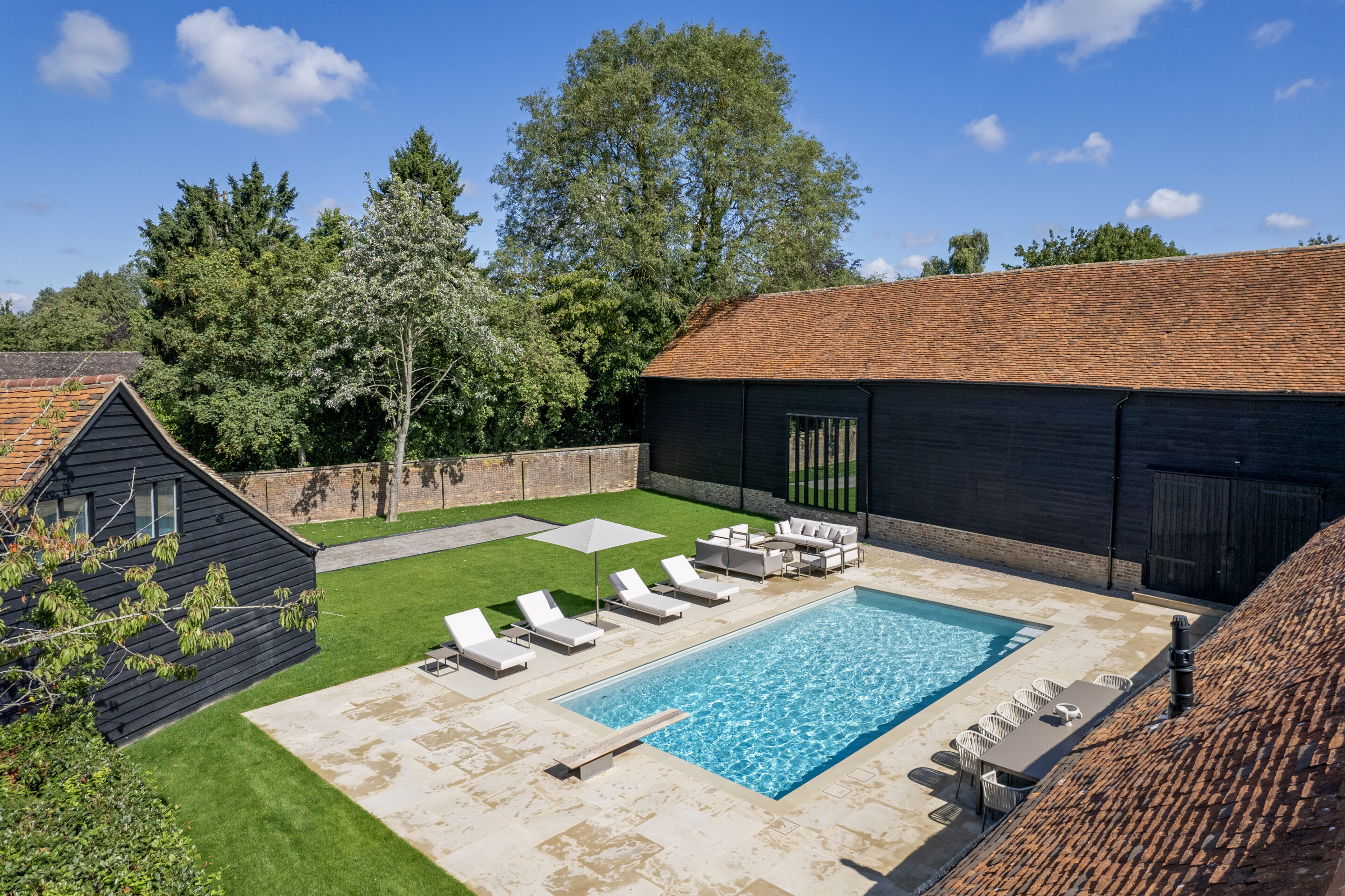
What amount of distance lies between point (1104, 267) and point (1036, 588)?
28.5 ft

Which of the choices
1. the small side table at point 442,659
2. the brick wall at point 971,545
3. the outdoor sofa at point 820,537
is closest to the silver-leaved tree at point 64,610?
the small side table at point 442,659

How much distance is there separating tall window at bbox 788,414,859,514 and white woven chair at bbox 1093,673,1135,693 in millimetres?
11551

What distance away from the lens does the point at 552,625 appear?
13992 mm

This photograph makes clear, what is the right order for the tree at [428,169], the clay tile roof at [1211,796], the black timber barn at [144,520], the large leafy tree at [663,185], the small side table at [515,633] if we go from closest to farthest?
1. the clay tile roof at [1211,796]
2. the black timber barn at [144,520]
3. the small side table at [515,633]
4. the large leafy tree at [663,185]
5. the tree at [428,169]

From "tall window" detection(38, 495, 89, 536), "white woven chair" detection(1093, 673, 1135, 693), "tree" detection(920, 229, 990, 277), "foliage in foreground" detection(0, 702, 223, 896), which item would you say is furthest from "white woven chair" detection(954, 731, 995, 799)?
"tree" detection(920, 229, 990, 277)

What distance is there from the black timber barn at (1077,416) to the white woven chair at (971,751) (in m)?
9.64

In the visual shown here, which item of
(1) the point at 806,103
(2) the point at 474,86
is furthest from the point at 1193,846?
(1) the point at 806,103

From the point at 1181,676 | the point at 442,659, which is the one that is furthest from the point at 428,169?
the point at 1181,676

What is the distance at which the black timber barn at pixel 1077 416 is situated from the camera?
15.1m

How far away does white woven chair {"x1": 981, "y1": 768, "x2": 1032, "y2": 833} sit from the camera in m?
7.88

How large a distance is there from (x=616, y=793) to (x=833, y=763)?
3.14 m

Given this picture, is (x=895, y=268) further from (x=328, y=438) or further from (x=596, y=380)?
(x=328, y=438)

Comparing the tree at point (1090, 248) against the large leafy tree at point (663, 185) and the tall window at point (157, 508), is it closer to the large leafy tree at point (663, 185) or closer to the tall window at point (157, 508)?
the large leafy tree at point (663, 185)

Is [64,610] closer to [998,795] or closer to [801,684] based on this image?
[998,795]
